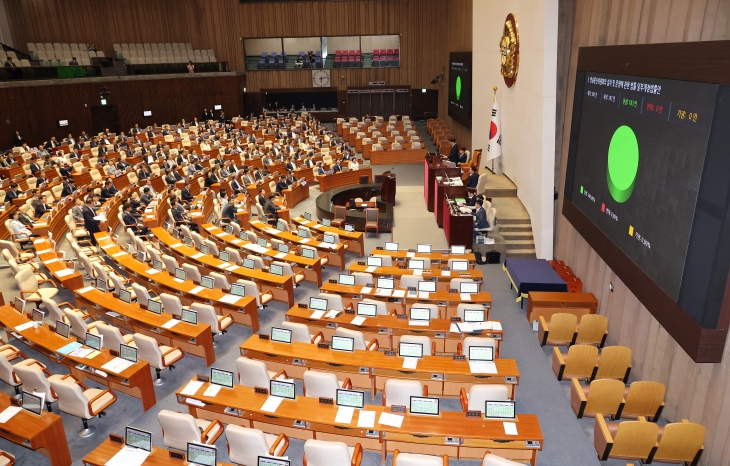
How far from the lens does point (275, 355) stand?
8.56 m

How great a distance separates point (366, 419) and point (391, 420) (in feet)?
1.08

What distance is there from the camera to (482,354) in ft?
26.5

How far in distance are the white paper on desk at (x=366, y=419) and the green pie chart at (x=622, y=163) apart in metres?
5.29

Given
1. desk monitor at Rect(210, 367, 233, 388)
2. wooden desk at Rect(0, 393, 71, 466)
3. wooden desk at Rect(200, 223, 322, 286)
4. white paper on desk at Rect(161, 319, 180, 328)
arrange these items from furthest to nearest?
1. wooden desk at Rect(200, 223, 322, 286)
2. white paper on desk at Rect(161, 319, 180, 328)
3. desk monitor at Rect(210, 367, 233, 388)
4. wooden desk at Rect(0, 393, 71, 466)

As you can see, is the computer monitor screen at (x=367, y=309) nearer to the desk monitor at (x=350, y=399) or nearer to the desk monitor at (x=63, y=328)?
the desk monitor at (x=350, y=399)

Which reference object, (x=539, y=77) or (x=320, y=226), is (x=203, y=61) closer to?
(x=320, y=226)

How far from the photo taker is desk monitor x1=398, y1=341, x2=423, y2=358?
8133 mm

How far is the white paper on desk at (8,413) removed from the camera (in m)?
6.91

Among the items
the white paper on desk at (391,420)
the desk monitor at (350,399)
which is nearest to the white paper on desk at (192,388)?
the desk monitor at (350,399)

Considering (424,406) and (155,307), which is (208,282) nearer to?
(155,307)

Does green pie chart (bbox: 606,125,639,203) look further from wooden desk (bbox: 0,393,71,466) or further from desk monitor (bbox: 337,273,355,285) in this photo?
wooden desk (bbox: 0,393,71,466)

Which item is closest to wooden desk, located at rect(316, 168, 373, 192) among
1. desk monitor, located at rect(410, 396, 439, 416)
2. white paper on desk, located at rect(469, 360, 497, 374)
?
white paper on desk, located at rect(469, 360, 497, 374)

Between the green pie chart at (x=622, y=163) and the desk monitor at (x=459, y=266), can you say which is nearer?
the green pie chart at (x=622, y=163)

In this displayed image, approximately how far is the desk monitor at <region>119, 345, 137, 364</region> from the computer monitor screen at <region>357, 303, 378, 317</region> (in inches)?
154
